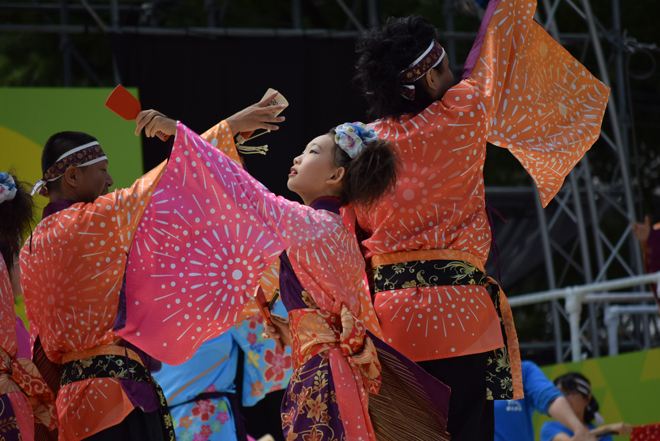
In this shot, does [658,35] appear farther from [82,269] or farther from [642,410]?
[82,269]

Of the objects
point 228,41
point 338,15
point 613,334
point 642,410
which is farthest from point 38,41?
point 642,410

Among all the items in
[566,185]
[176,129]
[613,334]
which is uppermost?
[176,129]

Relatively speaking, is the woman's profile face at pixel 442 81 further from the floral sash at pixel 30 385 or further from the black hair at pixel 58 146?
the floral sash at pixel 30 385

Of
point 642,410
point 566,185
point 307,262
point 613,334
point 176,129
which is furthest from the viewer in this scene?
point 566,185

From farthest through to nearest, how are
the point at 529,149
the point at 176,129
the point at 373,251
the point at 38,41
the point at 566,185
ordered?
the point at 38,41
the point at 566,185
the point at 529,149
the point at 373,251
the point at 176,129

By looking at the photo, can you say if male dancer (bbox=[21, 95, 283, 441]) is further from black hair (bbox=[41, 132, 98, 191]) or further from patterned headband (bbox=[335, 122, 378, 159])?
patterned headband (bbox=[335, 122, 378, 159])

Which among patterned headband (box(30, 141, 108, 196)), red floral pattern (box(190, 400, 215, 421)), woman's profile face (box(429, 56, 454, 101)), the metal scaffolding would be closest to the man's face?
patterned headband (box(30, 141, 108, 196))

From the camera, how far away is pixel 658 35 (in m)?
8.13

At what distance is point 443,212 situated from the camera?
2139 mm

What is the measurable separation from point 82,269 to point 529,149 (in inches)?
51.6

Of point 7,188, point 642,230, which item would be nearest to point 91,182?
point 7,188

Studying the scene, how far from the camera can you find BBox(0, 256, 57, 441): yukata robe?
6.66ft

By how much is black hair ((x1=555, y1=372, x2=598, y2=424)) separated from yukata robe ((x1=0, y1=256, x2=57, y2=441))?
95.0 inches

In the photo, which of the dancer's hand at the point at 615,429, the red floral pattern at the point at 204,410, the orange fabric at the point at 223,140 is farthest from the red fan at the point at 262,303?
the dancer's hand at the point at 615,429
